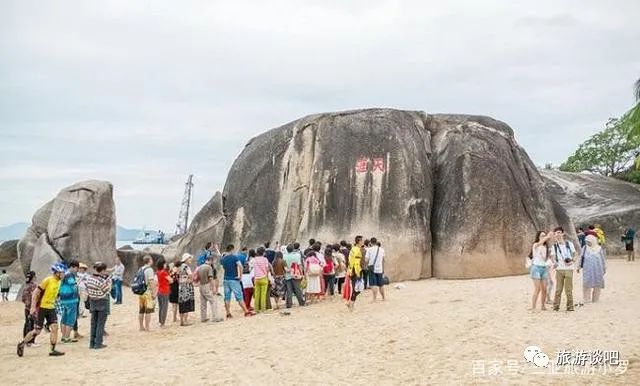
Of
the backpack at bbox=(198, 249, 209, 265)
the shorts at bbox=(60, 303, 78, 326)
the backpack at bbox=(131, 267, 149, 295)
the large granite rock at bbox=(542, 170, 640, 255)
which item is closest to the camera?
the shorts at bbox=(60, 303, 78, 326)

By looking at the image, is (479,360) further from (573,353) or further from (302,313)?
(302,313)

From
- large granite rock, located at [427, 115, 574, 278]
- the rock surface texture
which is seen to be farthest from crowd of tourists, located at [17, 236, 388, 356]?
large granite rock, located at [427, 115, 574, 278]

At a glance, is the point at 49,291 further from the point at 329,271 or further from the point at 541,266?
the point at 541,266

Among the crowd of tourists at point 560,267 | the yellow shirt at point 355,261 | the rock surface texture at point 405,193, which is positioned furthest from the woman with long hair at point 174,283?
the crowd of tourists at point 560,267

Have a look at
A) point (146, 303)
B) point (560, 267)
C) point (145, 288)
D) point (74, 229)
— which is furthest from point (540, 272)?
point (74, 229)

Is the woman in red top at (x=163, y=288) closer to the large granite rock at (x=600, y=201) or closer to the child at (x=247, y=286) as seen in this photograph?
the child at (x=247, y=286)

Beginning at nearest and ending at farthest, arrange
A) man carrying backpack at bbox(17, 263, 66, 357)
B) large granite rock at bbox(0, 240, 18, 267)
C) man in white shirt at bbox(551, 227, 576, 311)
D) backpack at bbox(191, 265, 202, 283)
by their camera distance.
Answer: man carrying backpack at bbox(17, 263, 66, 357) → man in white shirt at bbox(551, 227, 576, 311) → backpack at bbox(191, 265, 202, 283) → large granite rock at bbox(0, 240, 18, 267)

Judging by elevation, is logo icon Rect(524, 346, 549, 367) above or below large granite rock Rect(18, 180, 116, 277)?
below

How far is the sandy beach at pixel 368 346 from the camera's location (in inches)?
334

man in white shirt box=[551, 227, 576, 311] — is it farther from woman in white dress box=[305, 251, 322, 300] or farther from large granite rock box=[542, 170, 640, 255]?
large granite rock box=[542, 170, 640, 255]

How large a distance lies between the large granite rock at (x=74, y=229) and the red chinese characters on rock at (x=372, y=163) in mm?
11974

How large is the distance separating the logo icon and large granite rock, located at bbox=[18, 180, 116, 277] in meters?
20.1

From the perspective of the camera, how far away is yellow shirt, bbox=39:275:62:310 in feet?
36.3

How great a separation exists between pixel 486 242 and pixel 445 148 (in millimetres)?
3931
